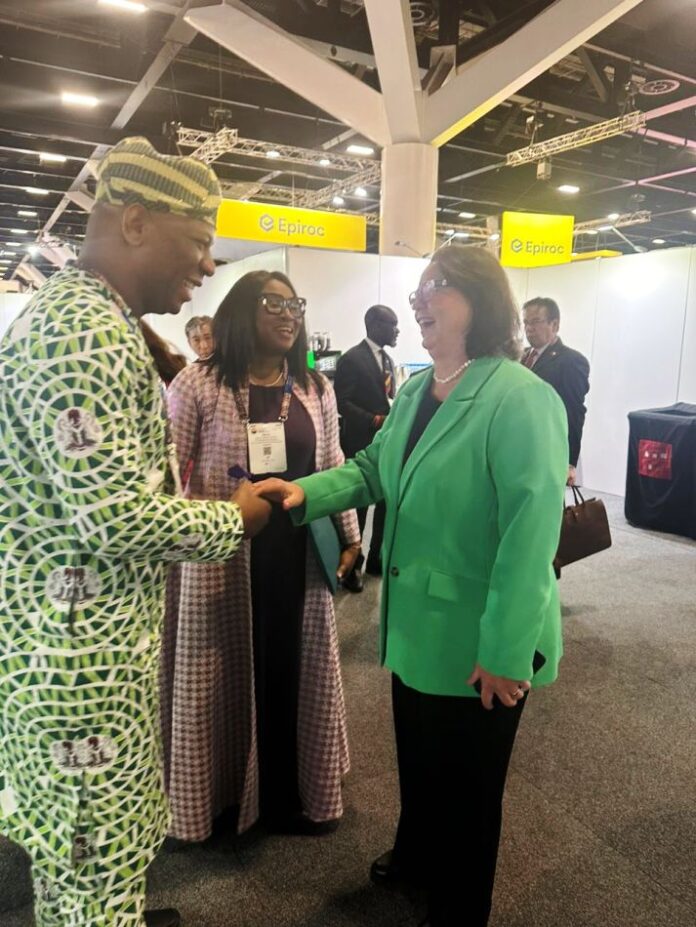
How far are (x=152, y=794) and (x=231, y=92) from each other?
914 centimetres

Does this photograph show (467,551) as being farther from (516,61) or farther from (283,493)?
(516,61)

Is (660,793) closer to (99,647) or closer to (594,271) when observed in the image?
(99,647)

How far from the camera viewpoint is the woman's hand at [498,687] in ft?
4.25

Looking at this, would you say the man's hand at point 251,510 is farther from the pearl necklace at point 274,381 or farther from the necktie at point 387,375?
the necktie at point 387,375

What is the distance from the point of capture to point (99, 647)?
3.33 ft

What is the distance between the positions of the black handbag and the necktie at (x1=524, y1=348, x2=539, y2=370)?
3.73 feet

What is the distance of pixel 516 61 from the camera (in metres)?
5.34

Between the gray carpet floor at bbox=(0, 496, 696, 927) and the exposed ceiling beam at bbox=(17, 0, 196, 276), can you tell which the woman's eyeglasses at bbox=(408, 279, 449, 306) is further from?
the exposed ceiling beam at bbox=(17, 0, 196, 276)

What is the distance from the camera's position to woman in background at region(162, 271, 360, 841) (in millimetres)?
1845

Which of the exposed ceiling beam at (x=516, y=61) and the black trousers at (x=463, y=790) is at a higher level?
the exposed ceiling beam at (x=516, y=61)

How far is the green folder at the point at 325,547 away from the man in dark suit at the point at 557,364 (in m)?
2.31

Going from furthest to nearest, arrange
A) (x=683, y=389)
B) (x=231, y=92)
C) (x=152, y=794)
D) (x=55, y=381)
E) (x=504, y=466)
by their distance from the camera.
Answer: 1. (x=231, y=92)
2. (x=683, y=389)
3. (x=504, y=466)
4. (x=152, y=794)
5. (x=55, y=381)

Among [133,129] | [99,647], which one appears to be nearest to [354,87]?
[133,129]

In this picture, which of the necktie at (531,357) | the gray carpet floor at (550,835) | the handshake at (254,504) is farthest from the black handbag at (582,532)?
the handshake at (254,504)
